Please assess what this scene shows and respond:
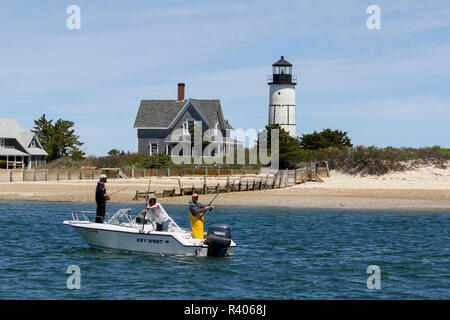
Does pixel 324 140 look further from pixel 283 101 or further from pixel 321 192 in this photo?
pixel 321 192

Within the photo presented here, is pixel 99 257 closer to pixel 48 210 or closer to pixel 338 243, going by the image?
pixel 338 243

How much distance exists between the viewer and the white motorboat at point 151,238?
22.4 m

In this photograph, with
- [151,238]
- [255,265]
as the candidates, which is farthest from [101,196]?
[255,265]

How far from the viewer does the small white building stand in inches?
2817

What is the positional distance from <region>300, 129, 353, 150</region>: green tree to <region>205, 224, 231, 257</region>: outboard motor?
47.3 metres

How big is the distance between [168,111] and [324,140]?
1713 cm

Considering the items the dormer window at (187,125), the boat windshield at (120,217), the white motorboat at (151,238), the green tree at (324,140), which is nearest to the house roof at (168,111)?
the dormer window at (187,125)

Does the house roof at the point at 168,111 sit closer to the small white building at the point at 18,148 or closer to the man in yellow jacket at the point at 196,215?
the small white building at the point at 18,148

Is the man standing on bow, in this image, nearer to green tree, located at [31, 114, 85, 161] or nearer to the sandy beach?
the sandy beach

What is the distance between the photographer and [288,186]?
52.1m

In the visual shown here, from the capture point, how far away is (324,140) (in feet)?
227
